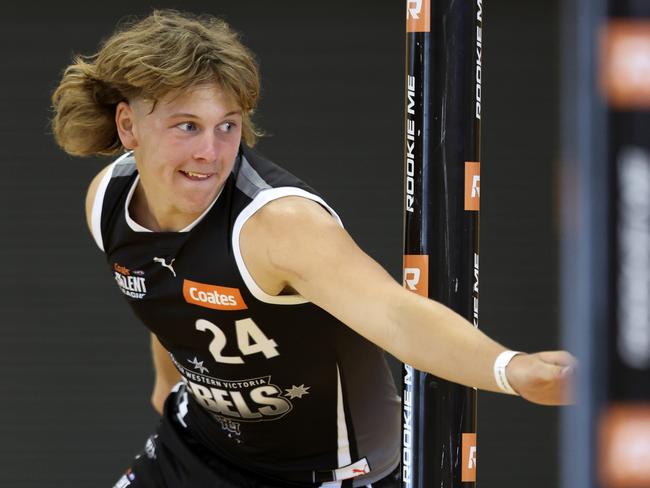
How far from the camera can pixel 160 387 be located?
3.68 m

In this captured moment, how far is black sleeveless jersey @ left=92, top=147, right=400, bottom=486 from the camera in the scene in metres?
2.68

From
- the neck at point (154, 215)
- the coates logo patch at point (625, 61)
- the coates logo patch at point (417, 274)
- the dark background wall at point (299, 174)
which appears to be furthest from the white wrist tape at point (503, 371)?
the dark background wall at point (299, 174)

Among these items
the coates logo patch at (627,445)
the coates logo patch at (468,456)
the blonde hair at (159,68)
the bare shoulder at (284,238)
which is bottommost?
the coates logo patch at (468,456)

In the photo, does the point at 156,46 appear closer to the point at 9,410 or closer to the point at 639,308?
the point at 639,308

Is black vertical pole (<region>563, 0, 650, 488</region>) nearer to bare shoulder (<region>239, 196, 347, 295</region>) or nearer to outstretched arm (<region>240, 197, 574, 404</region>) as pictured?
outstretched arm (<region>240, 197, 574, 404</region>)

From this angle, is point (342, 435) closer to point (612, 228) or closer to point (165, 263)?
point (165, 263)

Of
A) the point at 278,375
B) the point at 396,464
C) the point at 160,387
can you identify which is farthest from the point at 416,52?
Result: the point at 160,387

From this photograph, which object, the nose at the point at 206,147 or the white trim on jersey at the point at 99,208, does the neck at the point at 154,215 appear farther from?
the nose at the point at 206,147

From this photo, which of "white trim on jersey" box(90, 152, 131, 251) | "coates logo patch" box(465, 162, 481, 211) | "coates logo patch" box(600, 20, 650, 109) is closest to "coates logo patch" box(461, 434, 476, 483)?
"coates logo patch" box(465, 162, 481, 211)

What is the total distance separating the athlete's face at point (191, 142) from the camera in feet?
8.57

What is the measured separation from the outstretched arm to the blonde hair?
350 mm

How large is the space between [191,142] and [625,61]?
1.69m

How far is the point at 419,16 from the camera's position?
226cm

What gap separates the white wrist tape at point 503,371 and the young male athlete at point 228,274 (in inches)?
11.0
